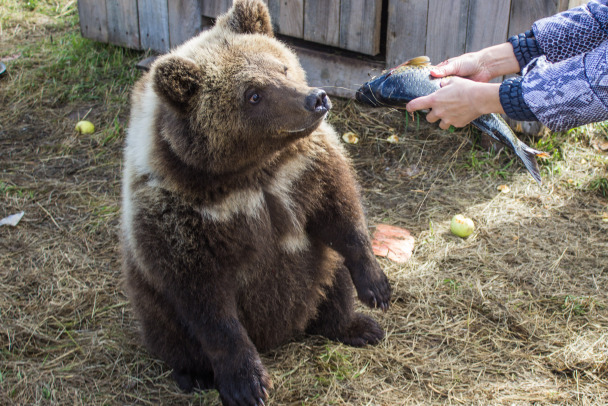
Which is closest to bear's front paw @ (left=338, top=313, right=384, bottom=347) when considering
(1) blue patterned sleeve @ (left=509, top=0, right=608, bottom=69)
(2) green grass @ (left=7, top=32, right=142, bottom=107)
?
(1) blue patterned sleeve @ (left=509, top=0, right=608, bottom=69)

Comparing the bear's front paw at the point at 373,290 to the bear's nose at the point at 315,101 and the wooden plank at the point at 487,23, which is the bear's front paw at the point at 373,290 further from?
the wooden plank at the point at 487,23

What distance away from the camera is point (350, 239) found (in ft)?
12.5

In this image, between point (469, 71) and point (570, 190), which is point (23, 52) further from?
point (570, 190)

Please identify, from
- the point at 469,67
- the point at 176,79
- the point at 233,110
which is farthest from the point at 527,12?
the point at 176,79

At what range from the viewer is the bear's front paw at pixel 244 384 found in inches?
135

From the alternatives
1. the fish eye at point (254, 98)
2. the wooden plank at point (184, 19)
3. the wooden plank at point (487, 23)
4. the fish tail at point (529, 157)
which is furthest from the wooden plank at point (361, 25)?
the fish eye at point (254, 98)

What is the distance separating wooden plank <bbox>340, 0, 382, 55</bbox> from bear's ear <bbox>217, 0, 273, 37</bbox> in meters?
2.48

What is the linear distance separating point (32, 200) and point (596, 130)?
5.18 metres

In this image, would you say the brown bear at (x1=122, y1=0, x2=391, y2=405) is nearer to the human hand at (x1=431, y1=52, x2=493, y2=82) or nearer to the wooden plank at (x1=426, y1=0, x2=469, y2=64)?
the human hand at (x1=431, y1=52, x2=493, y2=82)

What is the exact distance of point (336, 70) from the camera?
638 cm

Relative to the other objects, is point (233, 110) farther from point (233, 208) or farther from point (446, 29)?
point (446, 29)

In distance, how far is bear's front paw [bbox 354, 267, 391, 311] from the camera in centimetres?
386

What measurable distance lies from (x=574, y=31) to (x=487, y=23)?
1.80 meters

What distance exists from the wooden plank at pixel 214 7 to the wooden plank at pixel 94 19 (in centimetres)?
140
